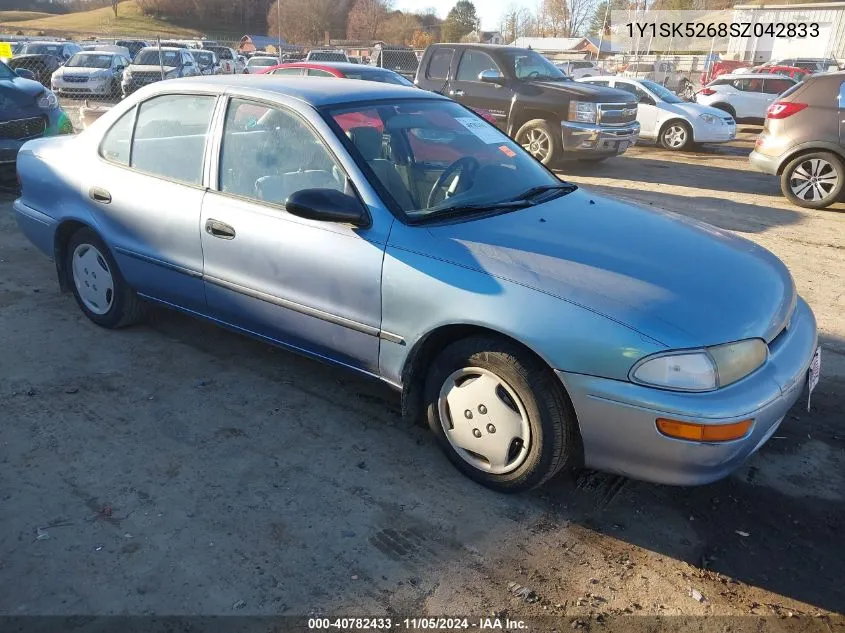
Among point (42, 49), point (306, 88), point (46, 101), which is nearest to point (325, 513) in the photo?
point (306, 88)

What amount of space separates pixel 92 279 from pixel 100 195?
620mm

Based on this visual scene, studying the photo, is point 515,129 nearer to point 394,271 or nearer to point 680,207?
point 680,207

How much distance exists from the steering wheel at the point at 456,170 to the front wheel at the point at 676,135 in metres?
12.2

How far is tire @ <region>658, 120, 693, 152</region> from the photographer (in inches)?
563

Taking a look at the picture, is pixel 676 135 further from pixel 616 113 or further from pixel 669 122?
pixel 616 113

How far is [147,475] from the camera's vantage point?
10.1 feet

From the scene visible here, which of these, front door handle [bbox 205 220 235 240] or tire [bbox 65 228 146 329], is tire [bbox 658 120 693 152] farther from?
front door handle [bbox 205 220 235 240]

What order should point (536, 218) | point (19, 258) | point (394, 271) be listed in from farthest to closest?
point (19, 258), point (536, 218), point (394, 271)

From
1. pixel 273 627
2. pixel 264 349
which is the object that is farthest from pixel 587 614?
pixel 264 349

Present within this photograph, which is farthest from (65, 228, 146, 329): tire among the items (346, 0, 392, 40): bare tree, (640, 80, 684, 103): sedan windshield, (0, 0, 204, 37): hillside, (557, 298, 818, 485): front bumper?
(0, 0, 204, 37): hillside

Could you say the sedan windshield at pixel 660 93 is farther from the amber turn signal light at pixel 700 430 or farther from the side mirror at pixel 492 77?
the amber turn signal light at pixel 700 430

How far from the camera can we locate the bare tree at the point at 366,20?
65062 millimetres

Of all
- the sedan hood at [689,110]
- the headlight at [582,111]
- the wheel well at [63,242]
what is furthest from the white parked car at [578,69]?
the wheel well at [63,242]

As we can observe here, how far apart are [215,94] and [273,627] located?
9.07ft
